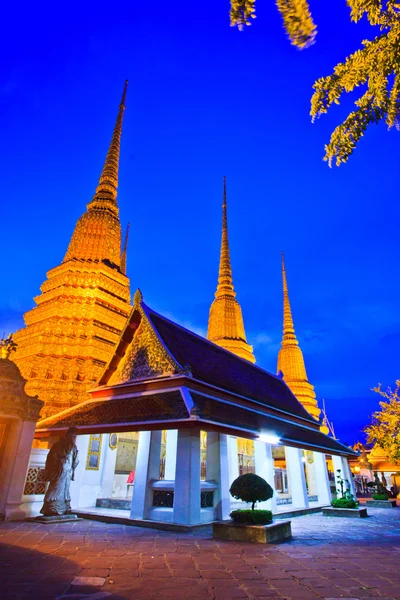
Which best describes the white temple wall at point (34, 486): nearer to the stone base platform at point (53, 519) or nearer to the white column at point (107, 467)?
the stone base platform at point (53, 519)

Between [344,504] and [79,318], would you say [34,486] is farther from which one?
[79,318]

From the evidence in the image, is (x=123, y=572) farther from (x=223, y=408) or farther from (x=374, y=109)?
(x=374, y=109)

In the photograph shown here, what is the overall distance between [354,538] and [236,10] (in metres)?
10.3

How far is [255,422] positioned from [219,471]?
6.08 feet

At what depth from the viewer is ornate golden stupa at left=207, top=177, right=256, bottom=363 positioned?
31375mm

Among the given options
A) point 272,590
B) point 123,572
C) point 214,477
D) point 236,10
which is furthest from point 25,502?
point 236,10

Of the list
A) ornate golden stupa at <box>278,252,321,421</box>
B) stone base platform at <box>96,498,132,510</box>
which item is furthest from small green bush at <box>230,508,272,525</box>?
ornate golden stupa at <box>278,252,321,421</box>

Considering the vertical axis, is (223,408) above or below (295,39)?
below

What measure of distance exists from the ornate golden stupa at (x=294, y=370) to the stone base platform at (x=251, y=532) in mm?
28190

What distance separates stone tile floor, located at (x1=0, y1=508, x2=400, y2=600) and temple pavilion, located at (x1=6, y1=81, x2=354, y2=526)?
6.52 ft

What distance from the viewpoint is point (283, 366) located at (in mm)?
39656

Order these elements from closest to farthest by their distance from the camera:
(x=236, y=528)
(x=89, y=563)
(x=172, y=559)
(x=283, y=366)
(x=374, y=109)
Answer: (x=374, y=109)
(x=89, y=563)
(x=172, y=559)
(x=236, y=528)
(x=283, y=366)

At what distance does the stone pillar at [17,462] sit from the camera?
10.1 metres

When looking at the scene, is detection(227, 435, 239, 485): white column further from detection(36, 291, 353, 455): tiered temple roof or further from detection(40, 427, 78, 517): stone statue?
detection(40, 427, 78, 517): stone statue
